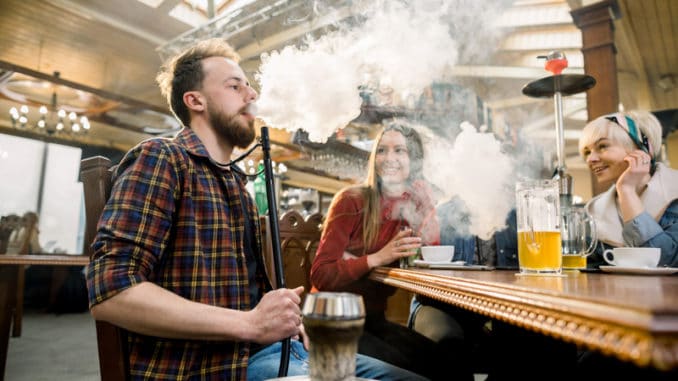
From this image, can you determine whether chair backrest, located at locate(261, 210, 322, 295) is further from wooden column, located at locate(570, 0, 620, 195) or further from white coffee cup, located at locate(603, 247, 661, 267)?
wooden column, located at locate(570, 0, 620, 195)

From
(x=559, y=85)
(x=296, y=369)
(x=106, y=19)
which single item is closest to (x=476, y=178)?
(x=559, y=85)

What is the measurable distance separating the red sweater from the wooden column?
7.34ft

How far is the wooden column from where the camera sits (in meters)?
3.55

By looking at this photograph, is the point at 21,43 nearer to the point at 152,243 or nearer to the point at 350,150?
the point at 350,150

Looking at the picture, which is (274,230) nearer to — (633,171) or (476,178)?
(633,171)

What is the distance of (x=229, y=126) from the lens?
1450mm

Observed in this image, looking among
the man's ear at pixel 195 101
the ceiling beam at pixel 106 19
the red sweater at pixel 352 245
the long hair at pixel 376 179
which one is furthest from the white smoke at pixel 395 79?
the ceiling beam at pixel 106 19

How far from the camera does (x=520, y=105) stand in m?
6.60

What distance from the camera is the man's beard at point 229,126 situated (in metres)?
1.45

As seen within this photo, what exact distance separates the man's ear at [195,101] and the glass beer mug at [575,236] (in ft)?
4.22

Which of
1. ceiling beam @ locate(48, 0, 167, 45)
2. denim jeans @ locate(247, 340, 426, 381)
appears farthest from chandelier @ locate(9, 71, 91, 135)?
denim jeans @ locate(247, 340, 426, 381)

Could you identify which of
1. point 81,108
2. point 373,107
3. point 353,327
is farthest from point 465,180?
point 81,108

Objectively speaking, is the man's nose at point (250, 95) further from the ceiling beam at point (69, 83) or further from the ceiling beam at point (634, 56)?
the ceiling beam at point (69, 83)

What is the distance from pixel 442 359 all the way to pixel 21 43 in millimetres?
6552
